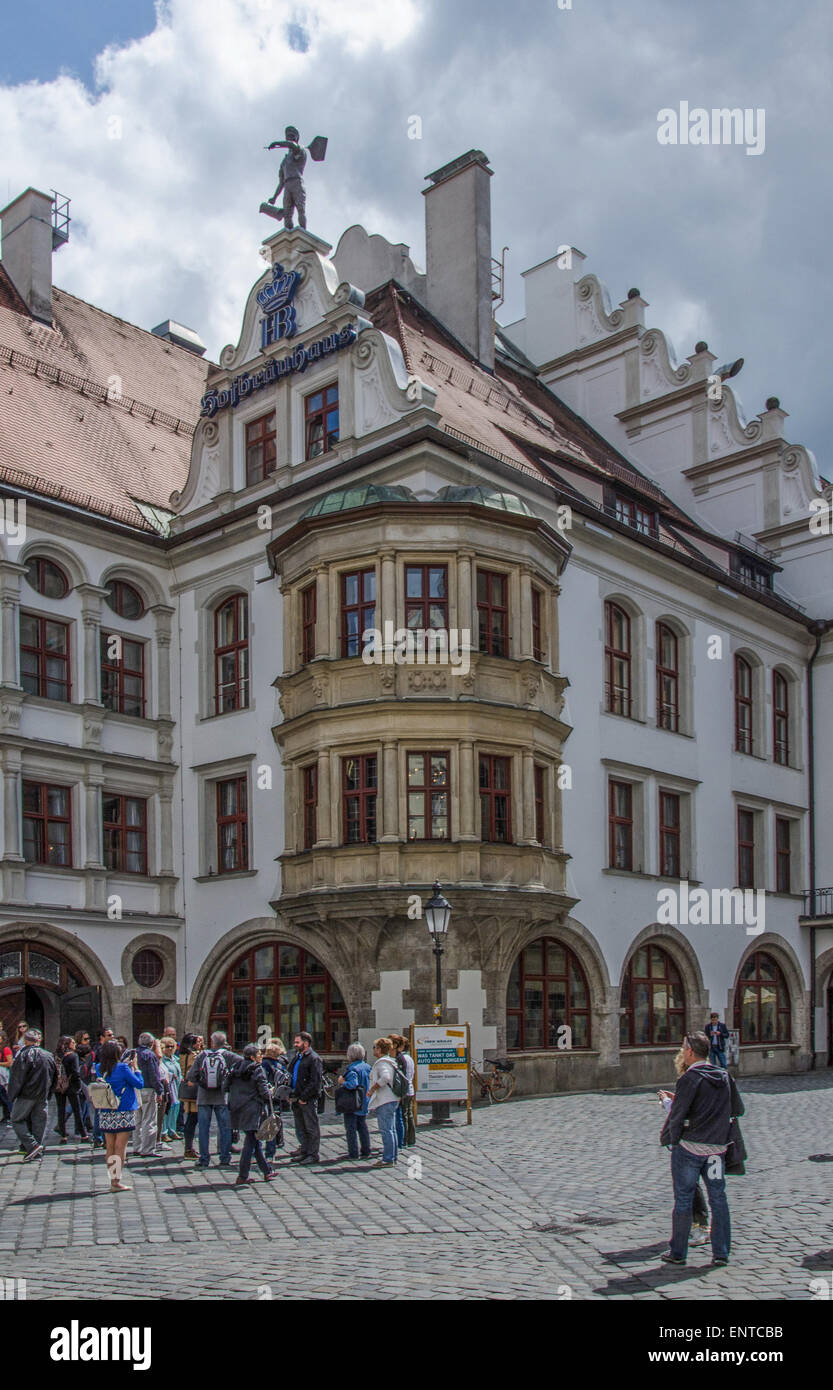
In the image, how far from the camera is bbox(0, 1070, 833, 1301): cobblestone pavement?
33.0 ft

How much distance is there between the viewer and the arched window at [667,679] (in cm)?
3256

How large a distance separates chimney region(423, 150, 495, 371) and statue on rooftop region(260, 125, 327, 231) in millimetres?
5281

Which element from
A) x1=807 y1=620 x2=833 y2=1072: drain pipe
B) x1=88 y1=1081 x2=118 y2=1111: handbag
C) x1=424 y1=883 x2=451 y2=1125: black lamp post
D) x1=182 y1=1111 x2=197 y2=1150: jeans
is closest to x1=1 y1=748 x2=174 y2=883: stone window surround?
x1=424 y1=883 x2=451 y2=1125: black lamp post

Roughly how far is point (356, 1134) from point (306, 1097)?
110cm

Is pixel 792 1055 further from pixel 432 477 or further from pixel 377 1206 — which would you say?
pixel 377 1206

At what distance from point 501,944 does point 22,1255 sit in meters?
15.3

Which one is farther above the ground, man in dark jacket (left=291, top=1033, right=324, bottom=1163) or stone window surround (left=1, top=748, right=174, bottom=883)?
stone window surround (left=1, top=748, right=174, bottom=883)

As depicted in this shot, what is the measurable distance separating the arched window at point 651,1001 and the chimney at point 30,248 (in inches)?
807

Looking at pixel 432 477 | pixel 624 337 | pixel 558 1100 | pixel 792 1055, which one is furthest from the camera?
pixel 624 337

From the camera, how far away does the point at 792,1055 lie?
117ft

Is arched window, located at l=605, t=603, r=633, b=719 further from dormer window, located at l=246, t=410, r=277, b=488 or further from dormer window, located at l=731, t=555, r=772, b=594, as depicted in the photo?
dormer window, located at l=246, t=410, r=277, b=488

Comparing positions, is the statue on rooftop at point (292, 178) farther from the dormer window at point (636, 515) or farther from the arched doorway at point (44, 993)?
the arched doorway at point (44, 993)

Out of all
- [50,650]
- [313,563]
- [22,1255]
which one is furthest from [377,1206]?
[50,650]

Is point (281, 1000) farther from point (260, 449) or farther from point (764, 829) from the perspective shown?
point (764, 829)
